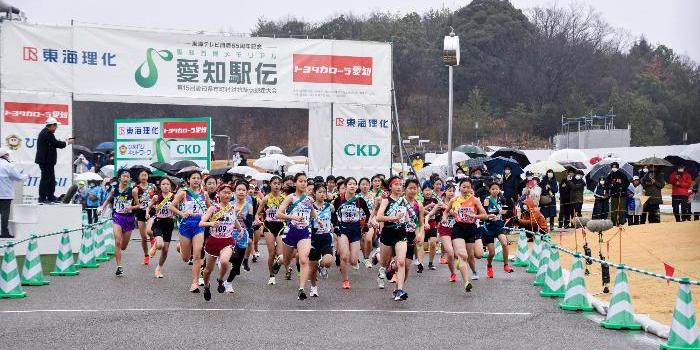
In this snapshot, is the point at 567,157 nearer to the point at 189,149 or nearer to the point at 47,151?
the point at 189,149

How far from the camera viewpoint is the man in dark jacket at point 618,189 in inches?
1035

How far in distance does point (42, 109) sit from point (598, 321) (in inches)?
664

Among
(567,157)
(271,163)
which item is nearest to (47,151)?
(271,163)

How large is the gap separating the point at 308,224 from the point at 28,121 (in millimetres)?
12473

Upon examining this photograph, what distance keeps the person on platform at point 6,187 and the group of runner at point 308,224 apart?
1.83m

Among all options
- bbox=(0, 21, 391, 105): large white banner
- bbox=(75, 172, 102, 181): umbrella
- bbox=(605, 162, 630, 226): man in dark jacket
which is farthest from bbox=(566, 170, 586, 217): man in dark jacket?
bbox=(75, 172, 102, 181): umbrella

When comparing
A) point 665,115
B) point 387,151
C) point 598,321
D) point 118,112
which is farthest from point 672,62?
point 598,321

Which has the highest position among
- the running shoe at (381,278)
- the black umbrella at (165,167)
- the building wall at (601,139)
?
the building wall at (601,139)

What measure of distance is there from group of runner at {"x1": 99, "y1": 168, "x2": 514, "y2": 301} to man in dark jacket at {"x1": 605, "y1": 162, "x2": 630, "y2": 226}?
339 inches

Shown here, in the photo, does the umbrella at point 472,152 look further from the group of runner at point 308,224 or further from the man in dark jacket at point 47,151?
the man in dark jacket at point 47,151

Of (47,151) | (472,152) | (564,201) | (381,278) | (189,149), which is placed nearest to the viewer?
(381,278)

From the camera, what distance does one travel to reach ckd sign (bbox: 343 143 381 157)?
27.5 m

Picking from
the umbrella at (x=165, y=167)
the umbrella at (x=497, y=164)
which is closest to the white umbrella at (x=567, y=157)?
the umbrella at (x=497, y=164)

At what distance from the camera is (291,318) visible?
1198 cm
